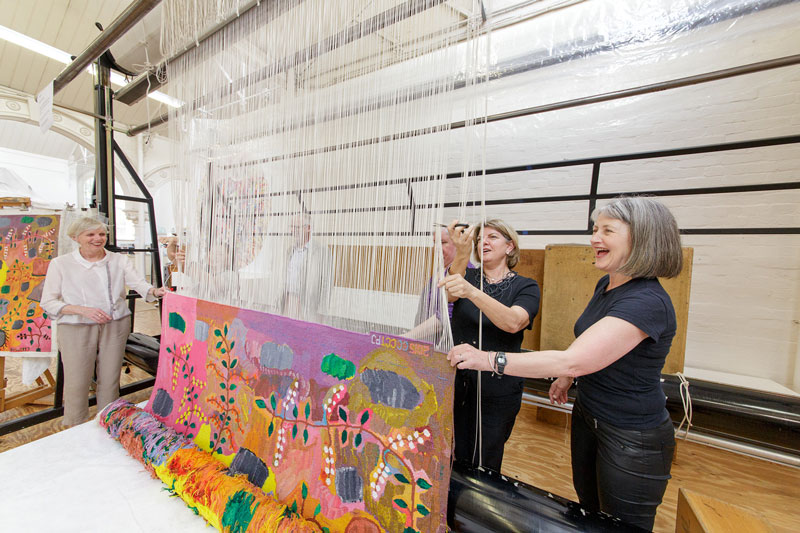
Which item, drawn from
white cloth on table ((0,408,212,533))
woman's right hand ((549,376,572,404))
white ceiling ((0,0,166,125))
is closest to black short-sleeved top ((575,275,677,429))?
woman's right hand ((549,376,572,404))

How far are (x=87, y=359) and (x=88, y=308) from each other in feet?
1.09

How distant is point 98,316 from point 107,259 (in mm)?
334

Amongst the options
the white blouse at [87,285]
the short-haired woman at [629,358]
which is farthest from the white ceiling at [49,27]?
the short-haired woman at [629,358]

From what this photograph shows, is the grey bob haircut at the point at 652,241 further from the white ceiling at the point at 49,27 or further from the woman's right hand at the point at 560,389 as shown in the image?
Answer: the white ceiling at the point at 49,27

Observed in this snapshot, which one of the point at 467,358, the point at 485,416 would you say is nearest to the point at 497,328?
the point at 485,416

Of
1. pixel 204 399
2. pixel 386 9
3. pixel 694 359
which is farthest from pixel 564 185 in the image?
pixel 204 399

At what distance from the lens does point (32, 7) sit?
3.95 metres

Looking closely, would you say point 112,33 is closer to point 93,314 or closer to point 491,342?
point 93,314

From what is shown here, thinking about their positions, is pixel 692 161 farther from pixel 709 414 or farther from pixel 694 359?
pixel 709 414

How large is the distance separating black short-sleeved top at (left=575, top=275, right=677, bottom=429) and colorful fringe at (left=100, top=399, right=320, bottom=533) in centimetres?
83

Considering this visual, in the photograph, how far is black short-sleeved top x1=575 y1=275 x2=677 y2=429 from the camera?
75 cm

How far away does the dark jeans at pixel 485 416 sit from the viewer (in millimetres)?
1069

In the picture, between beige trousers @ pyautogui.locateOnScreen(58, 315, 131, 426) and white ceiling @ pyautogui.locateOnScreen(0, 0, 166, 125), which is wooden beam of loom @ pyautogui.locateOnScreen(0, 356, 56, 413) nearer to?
beige trousers @ pyautogui.locateOnScreen(58, 315, 131, 426)

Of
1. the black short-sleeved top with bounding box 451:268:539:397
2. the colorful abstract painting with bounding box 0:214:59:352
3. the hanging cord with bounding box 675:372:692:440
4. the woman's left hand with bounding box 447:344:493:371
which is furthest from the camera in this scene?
the colorful abstract painting with bounding box 0:214:59:352
